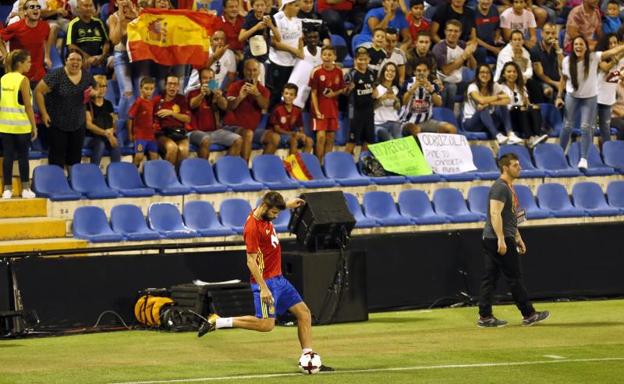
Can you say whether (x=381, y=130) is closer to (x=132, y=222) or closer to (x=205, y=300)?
(x=132, y=222)

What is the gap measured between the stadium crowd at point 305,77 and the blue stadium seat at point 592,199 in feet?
2.08

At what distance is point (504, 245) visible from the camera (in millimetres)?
17312

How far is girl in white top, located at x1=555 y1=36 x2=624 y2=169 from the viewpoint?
80.7ft

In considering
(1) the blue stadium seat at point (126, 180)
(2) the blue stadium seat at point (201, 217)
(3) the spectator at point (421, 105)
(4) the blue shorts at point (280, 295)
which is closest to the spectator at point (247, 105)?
(2) the blue stadium seat at point (201, 217)

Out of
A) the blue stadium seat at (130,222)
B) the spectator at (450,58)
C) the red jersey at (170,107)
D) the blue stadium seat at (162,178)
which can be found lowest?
the blue stadium seat at (130,222)

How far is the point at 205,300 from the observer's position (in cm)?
1783

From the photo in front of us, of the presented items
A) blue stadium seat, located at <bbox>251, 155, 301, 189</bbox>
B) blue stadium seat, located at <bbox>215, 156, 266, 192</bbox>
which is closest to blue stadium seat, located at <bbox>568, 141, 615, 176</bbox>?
blue stadium seat, located at <bbox>251, 155, 301, 189</bbox>

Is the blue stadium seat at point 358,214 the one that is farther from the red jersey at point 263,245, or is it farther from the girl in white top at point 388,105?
the red jersey at point 263,245

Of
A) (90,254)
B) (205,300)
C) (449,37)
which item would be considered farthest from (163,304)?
(449,37)

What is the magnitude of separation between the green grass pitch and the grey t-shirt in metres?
1.24

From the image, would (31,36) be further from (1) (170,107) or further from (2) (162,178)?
(2) (162,178)

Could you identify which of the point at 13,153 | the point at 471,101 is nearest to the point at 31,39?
the point at 13,153

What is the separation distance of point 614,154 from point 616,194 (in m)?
1.20

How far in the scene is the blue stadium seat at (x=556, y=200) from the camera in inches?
951
